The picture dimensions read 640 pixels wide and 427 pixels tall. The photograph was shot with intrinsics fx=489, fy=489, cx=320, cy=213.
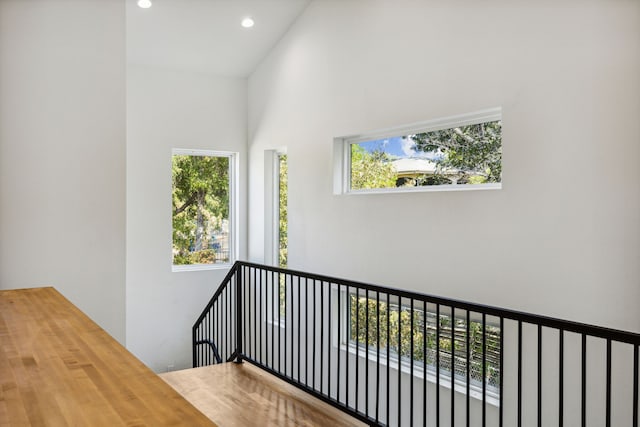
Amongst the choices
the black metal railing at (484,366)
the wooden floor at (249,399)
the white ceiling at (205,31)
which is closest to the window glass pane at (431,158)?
the black metal railing at (484,366)

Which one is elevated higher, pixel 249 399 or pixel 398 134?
pixel 398 134

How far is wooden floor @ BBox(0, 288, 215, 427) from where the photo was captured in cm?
91

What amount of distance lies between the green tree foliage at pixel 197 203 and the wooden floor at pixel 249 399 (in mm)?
2596

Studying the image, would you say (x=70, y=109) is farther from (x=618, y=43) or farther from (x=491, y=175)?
(x=618, y=43)

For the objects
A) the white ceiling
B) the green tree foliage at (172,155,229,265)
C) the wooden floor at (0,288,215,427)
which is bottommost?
the wooden floor at (0,288,215,427)

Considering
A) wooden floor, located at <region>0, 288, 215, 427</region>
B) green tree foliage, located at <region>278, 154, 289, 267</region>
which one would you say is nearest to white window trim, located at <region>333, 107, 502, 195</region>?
green tree foliage, located at <region>278, 154, 289, 267</region>

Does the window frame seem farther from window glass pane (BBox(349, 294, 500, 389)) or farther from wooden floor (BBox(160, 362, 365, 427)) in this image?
wooden floor (BBox(160, 362, 365, 427))

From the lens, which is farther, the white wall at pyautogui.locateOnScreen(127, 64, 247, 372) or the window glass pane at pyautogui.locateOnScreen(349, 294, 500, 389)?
the white wall at pyautogui.locateOnScreen(127, 64, 247, 372)

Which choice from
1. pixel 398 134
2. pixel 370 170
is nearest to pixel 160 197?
pixel 370 170

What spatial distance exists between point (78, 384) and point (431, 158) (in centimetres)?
333

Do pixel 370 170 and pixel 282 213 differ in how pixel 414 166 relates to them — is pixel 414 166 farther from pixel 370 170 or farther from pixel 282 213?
pixel 282 213

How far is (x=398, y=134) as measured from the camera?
4.24m

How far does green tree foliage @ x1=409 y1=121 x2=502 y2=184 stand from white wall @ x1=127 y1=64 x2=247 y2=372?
3.26 metres

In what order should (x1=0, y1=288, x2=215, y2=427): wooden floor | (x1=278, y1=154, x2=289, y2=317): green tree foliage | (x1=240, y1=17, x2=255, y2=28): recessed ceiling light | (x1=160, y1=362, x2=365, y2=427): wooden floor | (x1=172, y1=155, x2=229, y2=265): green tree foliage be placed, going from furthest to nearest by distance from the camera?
(x1=172, y1=155, x2=229, y2=265): green tree foliage
(x1=278, y1=154, x2=289, y2=317): green tree foliage
(x1=240, y1=17, x2=255, y2=28): recessed ceiling light
(x1=160, y1=362, x2=365, y2=427): wooden floor
(x1=0, y1=288, x2=215, y2=427): wooden floor
